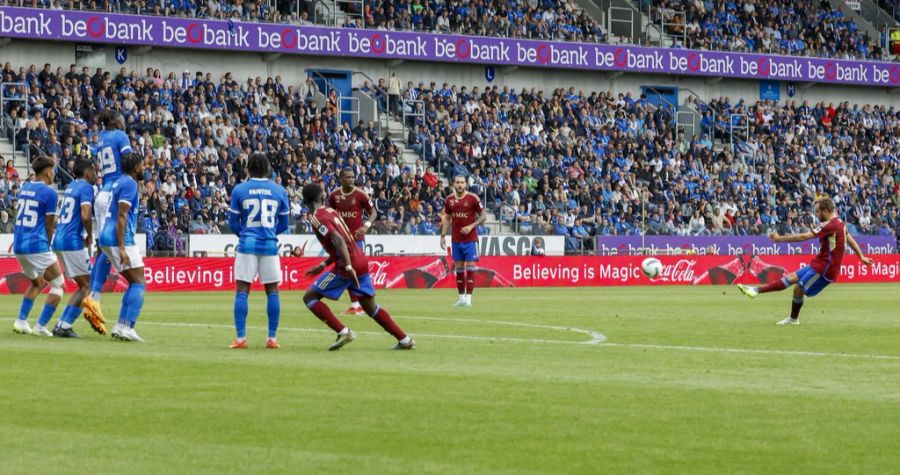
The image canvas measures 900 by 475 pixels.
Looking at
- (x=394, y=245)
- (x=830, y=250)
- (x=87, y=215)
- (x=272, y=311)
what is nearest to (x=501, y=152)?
(x=394, y=245)

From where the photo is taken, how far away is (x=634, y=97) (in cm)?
6394

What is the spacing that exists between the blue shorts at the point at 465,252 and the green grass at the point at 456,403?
8037mm

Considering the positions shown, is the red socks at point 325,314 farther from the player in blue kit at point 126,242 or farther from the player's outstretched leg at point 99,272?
the player's outstretched leg at point 99,272

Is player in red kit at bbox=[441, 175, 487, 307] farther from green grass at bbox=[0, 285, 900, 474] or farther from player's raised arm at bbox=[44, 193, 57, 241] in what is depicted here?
player's raised arm at bbox=[44, 193, 57, 241]

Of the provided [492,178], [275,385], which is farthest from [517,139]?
[275,385]

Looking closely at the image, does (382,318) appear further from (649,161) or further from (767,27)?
(767,27)

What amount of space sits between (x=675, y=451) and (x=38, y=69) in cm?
4288

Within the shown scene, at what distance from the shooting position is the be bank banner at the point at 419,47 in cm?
4828

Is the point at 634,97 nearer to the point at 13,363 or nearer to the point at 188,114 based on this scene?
the point at 188,114

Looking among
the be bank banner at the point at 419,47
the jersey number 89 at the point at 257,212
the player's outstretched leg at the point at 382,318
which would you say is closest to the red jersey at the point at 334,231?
the player's outstretched leg at the point at 382,318

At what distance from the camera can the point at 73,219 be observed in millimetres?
18547

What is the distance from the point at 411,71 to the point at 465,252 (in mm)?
29048

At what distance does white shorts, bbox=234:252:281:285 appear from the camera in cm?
1670

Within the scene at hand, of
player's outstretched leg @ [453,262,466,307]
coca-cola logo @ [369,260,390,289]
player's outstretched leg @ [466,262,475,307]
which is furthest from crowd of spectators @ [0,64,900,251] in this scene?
player's outstretched leg @ [466,262,475,307]
